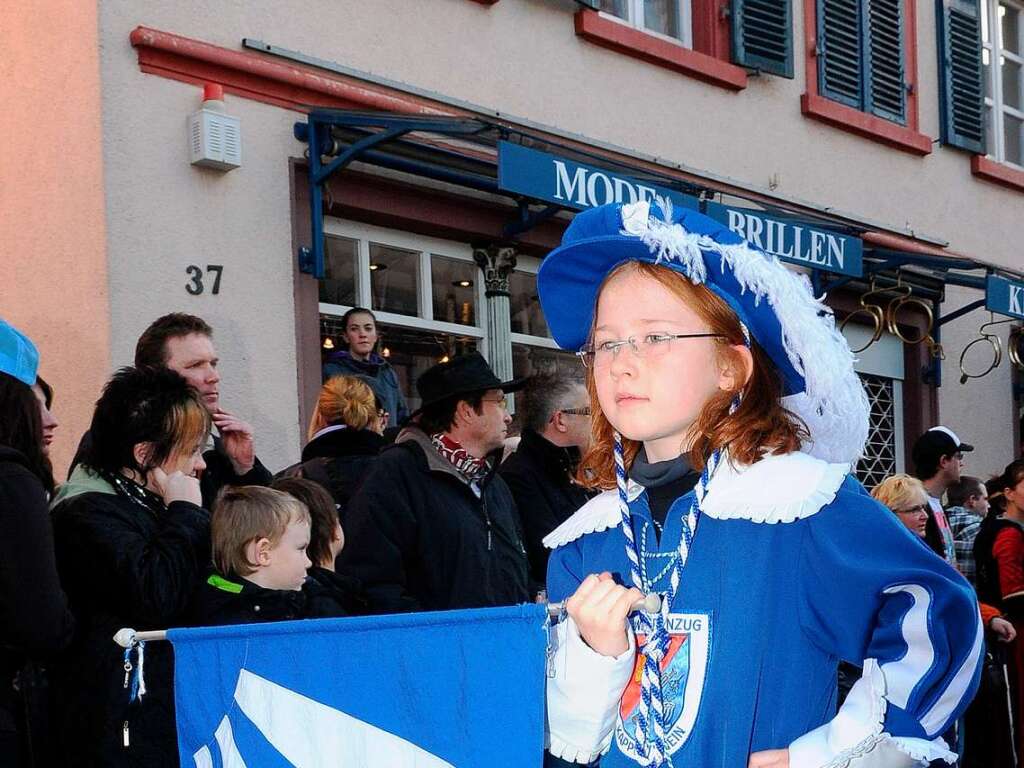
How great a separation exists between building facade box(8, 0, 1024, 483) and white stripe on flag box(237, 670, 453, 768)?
3.71m

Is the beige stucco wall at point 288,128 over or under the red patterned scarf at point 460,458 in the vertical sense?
over

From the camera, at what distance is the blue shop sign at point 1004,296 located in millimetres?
9984

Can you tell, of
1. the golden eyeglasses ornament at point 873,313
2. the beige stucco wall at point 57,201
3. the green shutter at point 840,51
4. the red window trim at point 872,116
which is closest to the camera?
the beige stucco wall at point 57,201

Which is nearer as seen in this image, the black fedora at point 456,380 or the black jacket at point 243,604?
the black jacket at point 243,604

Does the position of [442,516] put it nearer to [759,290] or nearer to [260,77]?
[759,290]

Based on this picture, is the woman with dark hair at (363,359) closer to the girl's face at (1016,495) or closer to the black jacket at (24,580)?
the girl's face at (1016,495)

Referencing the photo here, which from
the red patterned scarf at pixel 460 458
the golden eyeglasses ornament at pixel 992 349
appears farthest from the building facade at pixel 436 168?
the red patterned scarf at pixel 460 458

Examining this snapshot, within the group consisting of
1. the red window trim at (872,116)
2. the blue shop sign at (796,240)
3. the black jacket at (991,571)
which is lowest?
the black jacket at (991,571)

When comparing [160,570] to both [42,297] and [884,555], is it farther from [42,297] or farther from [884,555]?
[42,297]

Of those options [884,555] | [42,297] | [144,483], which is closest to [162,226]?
[42,297]

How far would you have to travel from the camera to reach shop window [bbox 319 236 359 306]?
24.7ft

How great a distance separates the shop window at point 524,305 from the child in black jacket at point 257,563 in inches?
186

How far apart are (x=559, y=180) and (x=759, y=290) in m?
4.69

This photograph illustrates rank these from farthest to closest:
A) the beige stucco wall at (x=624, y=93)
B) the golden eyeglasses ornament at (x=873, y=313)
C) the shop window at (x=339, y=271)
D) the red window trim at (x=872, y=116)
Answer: the red window trim at (x=872, y=116) → the golden eyeglasses ornament at (x=873, y=313) → the shop window at (x=339, y=271) → the beige stucco wall at (x=624, y=93)
